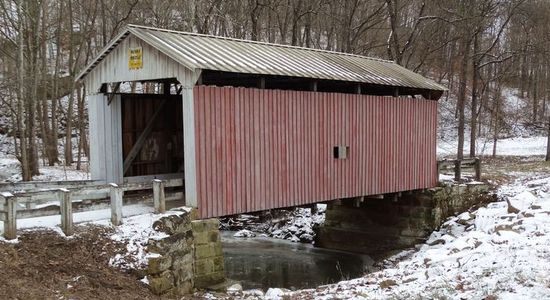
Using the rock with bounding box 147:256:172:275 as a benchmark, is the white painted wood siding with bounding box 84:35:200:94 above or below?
above

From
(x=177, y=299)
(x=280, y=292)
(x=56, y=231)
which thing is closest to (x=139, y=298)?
(x=177, y=299)

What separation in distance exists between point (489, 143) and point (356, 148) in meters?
23.5

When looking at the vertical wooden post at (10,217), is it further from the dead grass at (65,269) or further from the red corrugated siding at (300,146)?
the red corrugated siding at (300,146)

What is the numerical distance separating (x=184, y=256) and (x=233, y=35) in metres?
20.2

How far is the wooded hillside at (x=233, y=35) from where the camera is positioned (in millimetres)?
19891

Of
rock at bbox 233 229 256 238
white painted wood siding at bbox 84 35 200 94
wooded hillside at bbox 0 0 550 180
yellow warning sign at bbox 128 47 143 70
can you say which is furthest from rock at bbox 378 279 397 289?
wooded hillside at bbox 0 0 550 180

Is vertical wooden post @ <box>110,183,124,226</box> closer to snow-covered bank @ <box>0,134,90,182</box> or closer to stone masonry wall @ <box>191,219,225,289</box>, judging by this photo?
stone masonry wall @ <box>191,219,225,289</box>

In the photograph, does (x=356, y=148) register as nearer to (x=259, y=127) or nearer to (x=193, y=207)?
(x=259, y=127)

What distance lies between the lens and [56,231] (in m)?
8.20

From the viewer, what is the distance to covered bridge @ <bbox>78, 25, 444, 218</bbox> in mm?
9891

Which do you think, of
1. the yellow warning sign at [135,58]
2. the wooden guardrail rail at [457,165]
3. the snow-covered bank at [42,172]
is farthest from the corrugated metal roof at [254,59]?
the snow-covered bank at [42,172]

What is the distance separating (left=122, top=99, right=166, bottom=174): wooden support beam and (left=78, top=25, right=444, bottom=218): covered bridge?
1.1 inches

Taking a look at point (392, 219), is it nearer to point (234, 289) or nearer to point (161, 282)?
point (234, 289)

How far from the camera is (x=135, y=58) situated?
1041 centimetres
